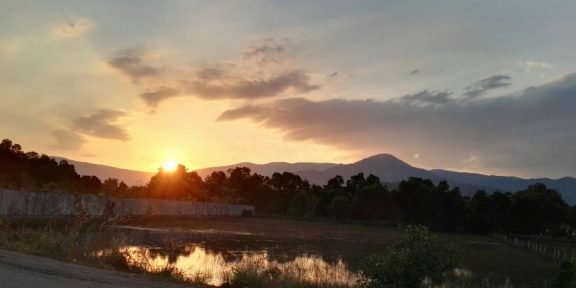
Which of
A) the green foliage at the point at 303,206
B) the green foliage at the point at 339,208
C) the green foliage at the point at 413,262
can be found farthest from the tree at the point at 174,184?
the green foliage at the point at 413,262

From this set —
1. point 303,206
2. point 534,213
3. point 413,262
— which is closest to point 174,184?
point 303,206

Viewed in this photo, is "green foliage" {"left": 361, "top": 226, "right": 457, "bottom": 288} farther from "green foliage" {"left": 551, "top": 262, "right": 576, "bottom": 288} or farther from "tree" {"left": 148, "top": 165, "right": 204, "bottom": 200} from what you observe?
"tree" {"left": 148, "top": 165, "right": 204, "bottom": 200}

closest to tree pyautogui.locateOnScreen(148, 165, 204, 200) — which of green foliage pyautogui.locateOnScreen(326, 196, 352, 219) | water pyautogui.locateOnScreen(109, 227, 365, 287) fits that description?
green foliage pyautogui.locateOnScreen(326, 196, 352, 219)

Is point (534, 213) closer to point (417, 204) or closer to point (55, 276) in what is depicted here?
point (417, 204)

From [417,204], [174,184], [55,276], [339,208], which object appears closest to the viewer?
[55,276]

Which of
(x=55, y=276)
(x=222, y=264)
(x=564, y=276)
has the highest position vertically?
(x=564, y=276)

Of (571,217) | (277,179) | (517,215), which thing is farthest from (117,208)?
(277,179)

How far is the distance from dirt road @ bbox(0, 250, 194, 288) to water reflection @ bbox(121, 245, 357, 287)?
297 cm

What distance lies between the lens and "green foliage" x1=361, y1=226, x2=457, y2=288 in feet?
41.3

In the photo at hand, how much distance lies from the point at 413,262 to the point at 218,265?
1272cm

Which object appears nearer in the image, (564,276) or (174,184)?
(564,276)

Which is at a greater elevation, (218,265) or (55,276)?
(55,276)

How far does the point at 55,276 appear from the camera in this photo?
12.2m

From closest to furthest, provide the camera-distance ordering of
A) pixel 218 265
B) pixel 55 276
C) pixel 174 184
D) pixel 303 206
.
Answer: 1. pixel 55 276
2. pixel 218 265
3. pixel 174 184
4. pixel 303 206
